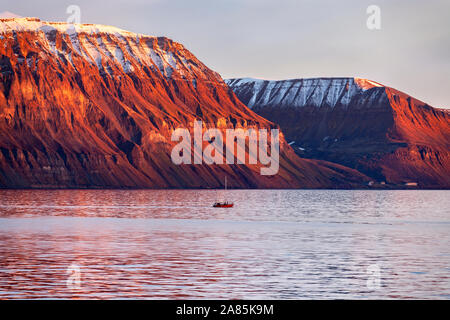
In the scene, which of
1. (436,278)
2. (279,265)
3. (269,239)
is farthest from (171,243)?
(436,278)

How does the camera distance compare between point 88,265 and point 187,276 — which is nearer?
point 187,276

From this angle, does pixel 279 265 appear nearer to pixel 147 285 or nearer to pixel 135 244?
pixel 147 285

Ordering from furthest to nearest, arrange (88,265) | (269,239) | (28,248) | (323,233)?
(323,233), (269,239), (28,248), (88,265)

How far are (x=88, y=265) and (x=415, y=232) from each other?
59.9 meters

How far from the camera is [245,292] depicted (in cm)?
4922

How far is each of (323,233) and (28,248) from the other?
141 feet

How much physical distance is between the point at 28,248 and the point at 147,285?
29966 millimetres
